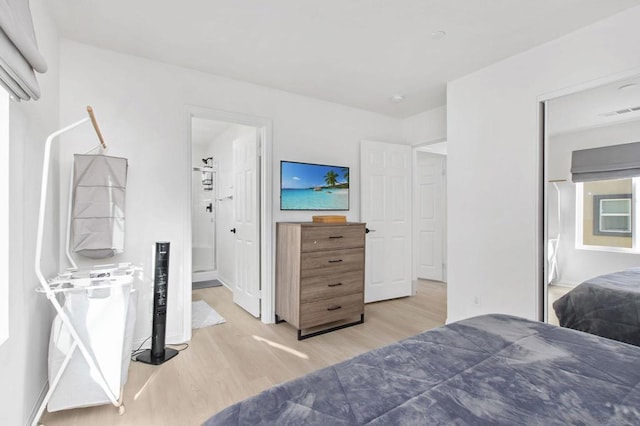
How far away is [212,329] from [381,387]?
2.62 meters

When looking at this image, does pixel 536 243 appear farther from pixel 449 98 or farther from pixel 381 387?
pixel 381 387

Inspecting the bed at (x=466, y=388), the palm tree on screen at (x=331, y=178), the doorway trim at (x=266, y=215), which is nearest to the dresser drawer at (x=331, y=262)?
the doorway trim at (x=266, y=215)

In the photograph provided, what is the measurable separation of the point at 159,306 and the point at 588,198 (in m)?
3.47

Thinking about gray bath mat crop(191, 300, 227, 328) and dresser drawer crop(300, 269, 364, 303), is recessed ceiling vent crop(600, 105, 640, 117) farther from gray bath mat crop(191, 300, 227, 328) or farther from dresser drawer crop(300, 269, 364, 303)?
gray bath mat crop(191, 300, 227, 328)

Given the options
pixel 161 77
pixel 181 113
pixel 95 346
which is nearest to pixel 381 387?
pixel 95 346

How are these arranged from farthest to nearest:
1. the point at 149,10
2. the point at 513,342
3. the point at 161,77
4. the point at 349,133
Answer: the point at 349,133 → the point at 161,77 → the point at 149,10 → the point at 513,342

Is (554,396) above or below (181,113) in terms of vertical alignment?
below

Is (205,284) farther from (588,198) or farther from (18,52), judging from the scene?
(588,198)

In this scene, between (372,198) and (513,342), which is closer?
(513,342)

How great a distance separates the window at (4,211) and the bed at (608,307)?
3268 millimetres

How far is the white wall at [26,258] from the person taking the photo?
1473mm

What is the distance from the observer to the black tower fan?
245 centimetres

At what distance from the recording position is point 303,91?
3488 mm

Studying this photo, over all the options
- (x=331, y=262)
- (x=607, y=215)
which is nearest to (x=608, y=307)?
(x=607, y=215)
